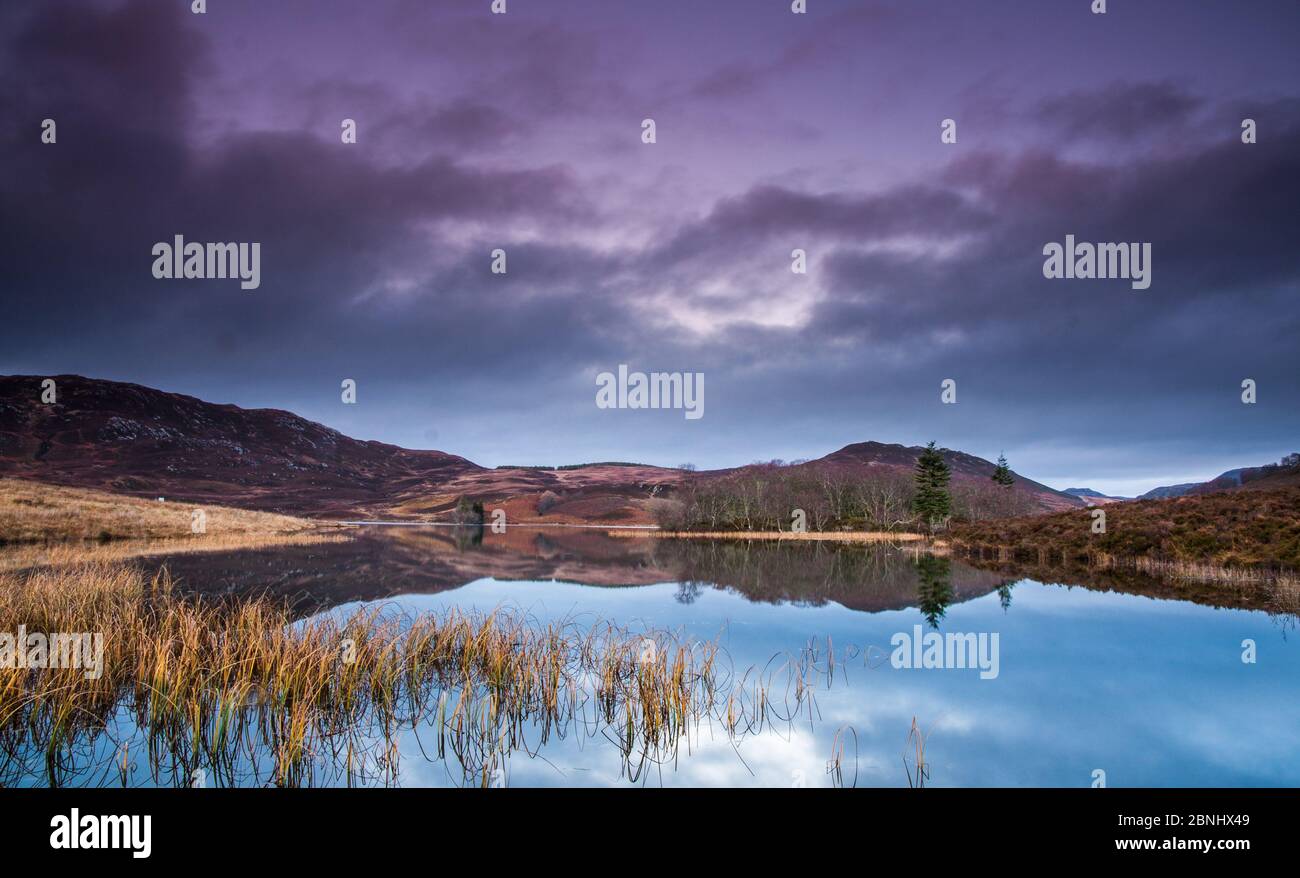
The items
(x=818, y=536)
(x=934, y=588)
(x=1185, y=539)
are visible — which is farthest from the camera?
(x=818, y=536)

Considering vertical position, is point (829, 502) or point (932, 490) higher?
point (932, 490)

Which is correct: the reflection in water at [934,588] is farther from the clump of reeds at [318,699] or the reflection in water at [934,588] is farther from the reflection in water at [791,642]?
the clump of reeds at [318,699]

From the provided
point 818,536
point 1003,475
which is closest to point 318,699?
point 818,536

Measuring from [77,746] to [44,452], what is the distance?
8385 inches

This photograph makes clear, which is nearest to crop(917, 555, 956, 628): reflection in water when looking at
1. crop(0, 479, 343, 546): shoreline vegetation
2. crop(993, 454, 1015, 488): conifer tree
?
crop(0, 479, 343, 546): shoreline vegetation

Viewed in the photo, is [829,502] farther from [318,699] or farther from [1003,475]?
[318,699]

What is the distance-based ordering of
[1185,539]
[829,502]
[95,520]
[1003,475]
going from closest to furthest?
[1185,539], [95,520], [829,502], [1003,475]

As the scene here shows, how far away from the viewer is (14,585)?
12.8 meters

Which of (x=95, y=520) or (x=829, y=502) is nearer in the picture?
(x=95, y=520)

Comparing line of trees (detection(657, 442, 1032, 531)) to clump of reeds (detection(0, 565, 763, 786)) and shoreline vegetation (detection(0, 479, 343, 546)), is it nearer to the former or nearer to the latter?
shoreline vegetation (detection(0, 479, 343, 546))

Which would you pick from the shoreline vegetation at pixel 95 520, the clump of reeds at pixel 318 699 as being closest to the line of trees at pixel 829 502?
the shoreline vegetation at pixel 95 520

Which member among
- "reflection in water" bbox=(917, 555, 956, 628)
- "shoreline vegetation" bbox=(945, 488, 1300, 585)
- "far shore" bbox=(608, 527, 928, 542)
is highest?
"shoreline vegetation" bbox=(945, 488, 1300, 585)

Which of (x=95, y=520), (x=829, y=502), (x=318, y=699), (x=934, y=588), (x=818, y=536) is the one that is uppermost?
(x=95, y=520)

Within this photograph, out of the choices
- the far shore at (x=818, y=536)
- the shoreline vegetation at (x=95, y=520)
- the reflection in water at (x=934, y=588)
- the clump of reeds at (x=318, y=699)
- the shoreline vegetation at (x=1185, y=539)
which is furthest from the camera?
the far shore at (x=818, y=536)
